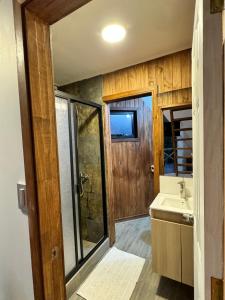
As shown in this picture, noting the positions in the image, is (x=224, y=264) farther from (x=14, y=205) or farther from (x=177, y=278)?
(x=177, y=278)

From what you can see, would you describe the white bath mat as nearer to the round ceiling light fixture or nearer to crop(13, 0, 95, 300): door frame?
crop(13, 0, 95, 300): door frame

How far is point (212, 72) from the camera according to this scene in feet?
1.65

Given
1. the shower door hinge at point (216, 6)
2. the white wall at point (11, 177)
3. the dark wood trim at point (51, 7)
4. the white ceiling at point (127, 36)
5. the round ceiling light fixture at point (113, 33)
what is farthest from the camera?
the round ceiling light fixture at point (113, 33)

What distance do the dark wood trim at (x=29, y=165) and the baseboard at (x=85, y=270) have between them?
A: 45.0 inches

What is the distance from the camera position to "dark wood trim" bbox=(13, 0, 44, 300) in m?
0.78

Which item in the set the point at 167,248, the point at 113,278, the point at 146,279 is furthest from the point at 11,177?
the point at 146,279

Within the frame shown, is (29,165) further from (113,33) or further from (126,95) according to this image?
(126,95)

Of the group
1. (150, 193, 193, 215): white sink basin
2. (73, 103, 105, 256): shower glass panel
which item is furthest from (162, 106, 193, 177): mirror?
(73, 103, 105, 256): shower glass panel

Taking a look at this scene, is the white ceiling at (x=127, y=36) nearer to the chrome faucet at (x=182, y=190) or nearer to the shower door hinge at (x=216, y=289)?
the chrome faucet at (x=182, y=190)

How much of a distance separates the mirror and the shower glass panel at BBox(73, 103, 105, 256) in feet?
2.99

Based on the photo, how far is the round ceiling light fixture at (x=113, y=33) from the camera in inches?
58.7

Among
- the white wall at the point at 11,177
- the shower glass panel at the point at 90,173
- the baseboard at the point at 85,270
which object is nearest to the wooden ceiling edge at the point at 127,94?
the shower glass panel at the point at 90,173

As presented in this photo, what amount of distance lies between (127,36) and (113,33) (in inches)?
5.4

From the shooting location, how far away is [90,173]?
2625mm
